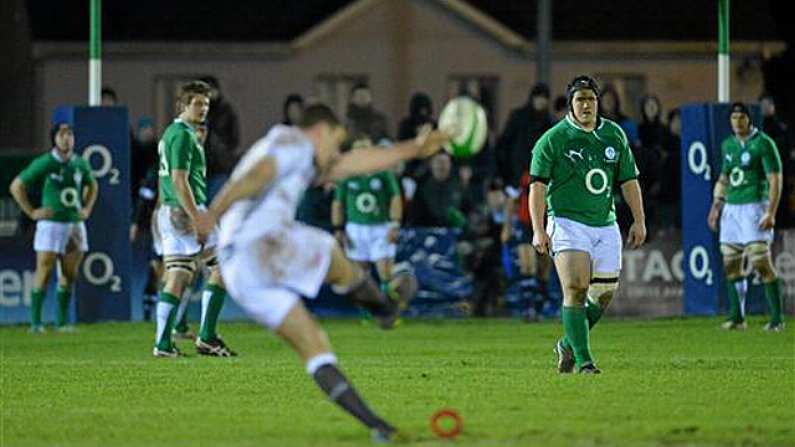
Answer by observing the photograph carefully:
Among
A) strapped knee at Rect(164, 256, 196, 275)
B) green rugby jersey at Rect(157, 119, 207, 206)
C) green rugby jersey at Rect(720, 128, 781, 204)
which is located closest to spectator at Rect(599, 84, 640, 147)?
green rugby jersey at Rect(720, 128, 781, 204)

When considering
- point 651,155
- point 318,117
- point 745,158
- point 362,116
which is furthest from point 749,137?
point 318,117

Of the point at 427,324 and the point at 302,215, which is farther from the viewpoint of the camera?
the point at 302,215

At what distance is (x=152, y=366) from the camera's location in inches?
755

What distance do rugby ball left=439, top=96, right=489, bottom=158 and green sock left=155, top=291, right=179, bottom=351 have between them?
635cm

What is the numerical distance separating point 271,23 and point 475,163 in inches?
702

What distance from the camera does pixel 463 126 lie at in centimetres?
1412

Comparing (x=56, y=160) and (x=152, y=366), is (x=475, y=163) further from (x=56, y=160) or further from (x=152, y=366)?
(x=152, y=366)

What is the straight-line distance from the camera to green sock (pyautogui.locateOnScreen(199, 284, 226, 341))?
2039 cm

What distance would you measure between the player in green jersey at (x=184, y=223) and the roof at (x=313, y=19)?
2638 cm

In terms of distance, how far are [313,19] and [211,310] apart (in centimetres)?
2779

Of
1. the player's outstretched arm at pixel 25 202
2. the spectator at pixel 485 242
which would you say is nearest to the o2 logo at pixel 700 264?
the spectator at pixel 485 242

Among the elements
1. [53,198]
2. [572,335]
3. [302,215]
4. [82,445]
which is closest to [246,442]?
[82,445]

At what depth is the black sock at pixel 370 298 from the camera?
44.9 feet

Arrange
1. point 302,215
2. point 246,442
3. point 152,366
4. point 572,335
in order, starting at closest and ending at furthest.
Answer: point 246,442, point 572,335, point 152,366, point 302,215
